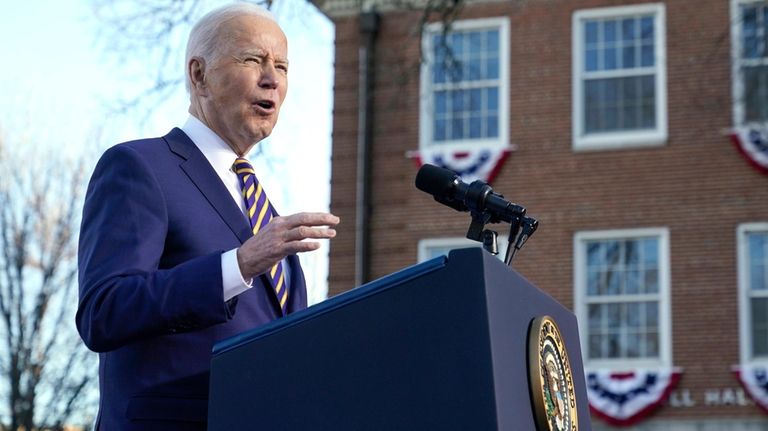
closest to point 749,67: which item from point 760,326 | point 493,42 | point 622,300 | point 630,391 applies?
point 760,326

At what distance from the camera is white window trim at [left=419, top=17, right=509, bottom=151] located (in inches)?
786

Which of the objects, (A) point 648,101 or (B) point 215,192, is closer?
(B) point 215,192

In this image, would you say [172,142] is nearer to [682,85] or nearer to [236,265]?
[236,265]

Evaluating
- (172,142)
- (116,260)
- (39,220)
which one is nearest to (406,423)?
(116,260)

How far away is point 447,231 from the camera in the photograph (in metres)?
19.9

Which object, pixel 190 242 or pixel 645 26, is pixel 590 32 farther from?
pixel 190 242

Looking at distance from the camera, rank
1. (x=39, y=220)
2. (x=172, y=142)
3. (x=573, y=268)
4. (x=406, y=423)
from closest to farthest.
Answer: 1. (x=406, y=423)
2. (x=172, y=142)
3. (x=573, y=268)
4. (x=39, y=220)

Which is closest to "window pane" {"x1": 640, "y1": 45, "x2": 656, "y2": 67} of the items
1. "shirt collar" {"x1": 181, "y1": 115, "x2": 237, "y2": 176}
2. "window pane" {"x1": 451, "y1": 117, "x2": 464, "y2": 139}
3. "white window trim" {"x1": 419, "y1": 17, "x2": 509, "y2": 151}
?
"white window trim" {"x1": 419, "y1": 17, "x2": 509, "y2": 151}

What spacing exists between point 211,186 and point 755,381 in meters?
15.8

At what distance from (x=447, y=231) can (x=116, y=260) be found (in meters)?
17.0

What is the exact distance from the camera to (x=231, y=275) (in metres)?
2.85

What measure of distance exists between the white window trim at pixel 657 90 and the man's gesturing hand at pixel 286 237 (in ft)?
55.2

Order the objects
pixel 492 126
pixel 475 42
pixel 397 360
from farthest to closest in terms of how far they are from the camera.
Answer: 1. pixel 475 42
2. pixel 492 126
3. pixel 397 360

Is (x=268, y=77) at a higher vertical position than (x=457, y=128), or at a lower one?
lower
